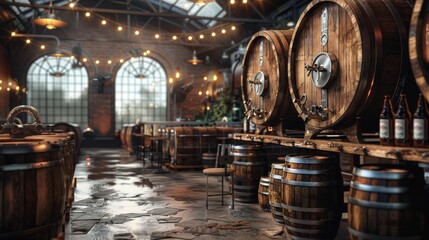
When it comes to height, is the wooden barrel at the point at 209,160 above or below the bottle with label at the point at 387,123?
below

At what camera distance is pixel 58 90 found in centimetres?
2192

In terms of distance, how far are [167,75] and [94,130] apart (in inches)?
182

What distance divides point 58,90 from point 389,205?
69.0 feet

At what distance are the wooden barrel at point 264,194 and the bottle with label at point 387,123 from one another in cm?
244

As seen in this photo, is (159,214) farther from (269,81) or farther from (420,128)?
(420,128)

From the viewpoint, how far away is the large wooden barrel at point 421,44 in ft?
9.45

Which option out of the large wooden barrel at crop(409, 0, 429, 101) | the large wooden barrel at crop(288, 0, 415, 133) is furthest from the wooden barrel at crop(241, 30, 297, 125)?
the large wooden barrel at crop(409, 0, 429, 101)

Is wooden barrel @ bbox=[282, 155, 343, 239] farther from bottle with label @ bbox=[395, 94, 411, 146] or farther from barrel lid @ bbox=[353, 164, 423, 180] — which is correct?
bottle with label @ bbox=[395, 94, 411, 146]

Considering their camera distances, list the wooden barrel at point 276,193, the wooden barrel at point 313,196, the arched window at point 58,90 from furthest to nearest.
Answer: the arched window at point 58,90 < the wooden barrel at point 276,193 < the wooden barrel at point 313,196

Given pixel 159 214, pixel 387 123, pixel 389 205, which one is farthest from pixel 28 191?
pixel 159 214

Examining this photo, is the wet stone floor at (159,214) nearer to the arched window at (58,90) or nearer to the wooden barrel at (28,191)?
the wooden barrel at (28,191)

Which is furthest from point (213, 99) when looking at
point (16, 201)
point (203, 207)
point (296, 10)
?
point (16, 201)

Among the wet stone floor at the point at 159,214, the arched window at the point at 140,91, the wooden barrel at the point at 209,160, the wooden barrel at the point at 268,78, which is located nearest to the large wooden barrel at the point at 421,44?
the wet stone floor at the point at 159,214

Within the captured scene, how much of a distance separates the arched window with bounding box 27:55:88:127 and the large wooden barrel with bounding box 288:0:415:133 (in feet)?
62.0
